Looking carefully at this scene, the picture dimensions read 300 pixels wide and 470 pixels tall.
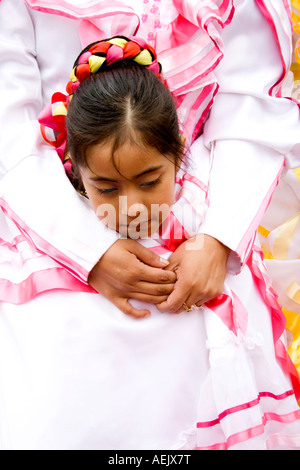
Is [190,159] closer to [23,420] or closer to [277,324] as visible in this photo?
[277,324]

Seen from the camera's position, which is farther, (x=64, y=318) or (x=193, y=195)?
(x=193, y=195)

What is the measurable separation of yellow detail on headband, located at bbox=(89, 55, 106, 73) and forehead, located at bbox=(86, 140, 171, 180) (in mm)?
157

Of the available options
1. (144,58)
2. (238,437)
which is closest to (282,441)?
(238,437)

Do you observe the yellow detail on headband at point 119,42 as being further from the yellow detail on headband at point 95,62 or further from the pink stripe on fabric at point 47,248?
the pink stripe on fabric at point 47,248

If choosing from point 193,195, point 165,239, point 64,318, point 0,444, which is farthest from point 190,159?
point 0,444

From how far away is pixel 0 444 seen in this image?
3.84 ft

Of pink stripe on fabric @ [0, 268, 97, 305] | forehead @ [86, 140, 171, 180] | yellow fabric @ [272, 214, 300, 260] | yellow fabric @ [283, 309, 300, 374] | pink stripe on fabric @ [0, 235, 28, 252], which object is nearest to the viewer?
forehead @ [86, 140, 171, 180]

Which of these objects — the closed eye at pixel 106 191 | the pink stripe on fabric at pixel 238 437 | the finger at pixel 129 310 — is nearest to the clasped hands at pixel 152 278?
the finger at pixel 129 310

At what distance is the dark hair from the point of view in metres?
1.10

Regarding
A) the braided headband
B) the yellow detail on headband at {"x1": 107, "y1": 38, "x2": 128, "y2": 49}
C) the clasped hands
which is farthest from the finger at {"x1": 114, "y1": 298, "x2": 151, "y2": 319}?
the yellow detail on headband at {"x1": 107, "y1": 38, "x2": 128, "y2": 49}

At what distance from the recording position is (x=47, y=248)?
1.22m

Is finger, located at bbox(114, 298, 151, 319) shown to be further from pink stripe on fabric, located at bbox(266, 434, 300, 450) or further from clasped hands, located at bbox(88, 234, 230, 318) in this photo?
pink stripe on fabric, located at bbox(266, 434, 300, 450)

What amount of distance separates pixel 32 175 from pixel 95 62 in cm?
27

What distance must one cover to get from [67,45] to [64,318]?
60cm
